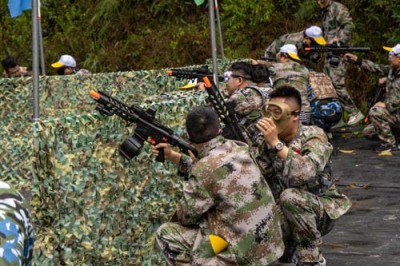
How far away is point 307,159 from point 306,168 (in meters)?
0.07

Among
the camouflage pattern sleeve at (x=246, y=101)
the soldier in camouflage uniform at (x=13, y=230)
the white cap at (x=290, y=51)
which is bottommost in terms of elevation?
the white cap at (x=290, y=51)

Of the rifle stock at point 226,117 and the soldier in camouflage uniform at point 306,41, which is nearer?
the rifle stock at point 226,117

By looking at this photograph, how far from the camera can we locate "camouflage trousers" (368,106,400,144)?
12.8 meters

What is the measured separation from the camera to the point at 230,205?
19.1ft

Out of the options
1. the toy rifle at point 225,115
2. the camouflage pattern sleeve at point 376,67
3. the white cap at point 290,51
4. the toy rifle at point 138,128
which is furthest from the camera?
the camouflage pattern sleeve at point 376,67

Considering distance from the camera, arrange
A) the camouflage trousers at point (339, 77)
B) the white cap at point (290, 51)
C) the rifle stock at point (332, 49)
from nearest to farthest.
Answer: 1. the white cap at point (290, 51)
2. the rifle stock at point (332, 49)
3. the camouflage trousers at point (339, 77)

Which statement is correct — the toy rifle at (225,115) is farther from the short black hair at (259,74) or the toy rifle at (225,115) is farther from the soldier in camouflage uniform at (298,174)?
the short black hair at (259,74)

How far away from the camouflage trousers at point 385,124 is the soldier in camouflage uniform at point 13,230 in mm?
10734

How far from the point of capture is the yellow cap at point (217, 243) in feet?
19.2

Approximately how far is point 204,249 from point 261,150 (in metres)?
1.07

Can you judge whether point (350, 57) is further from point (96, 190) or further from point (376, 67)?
point (96, 190)

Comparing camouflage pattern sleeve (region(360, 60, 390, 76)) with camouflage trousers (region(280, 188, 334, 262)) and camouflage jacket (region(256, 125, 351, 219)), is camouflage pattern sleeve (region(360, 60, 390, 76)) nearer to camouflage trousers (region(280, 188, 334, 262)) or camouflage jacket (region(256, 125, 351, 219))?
camouflage jacket (region(256, 125, 351, 219))

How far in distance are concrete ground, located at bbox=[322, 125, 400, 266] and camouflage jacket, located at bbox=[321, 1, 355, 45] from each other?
168 cm

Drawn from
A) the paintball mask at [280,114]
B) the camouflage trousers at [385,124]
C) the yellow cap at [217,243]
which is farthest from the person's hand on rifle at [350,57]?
the yellow cap at [217,243]
